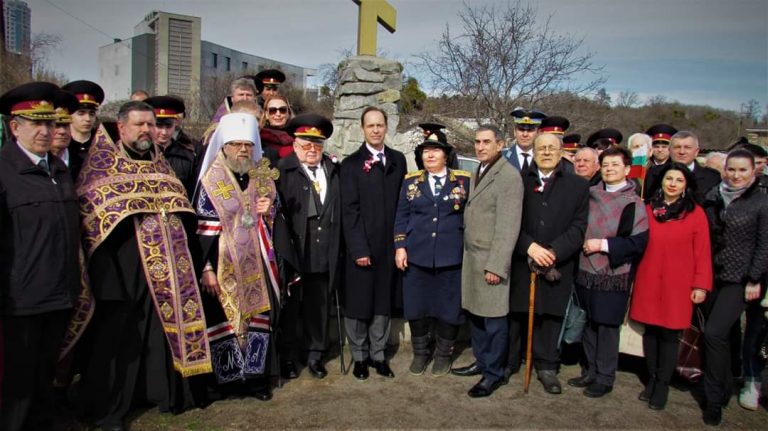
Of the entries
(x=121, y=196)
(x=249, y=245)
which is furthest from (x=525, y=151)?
(x=121, y=196)

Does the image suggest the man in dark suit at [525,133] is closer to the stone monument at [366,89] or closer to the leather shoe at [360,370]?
the leather shoe at [360,370]

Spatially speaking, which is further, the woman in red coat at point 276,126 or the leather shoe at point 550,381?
the woman in red coat at point 276,126

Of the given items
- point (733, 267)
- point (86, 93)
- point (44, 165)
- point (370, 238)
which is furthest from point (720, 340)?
point (86, 93)

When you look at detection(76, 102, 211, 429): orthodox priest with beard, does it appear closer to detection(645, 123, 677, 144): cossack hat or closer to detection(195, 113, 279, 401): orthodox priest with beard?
detection(195, 113, 279, 401): orthodox priest with beard

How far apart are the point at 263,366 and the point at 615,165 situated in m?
3.28

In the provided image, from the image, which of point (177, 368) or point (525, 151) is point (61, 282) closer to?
point (177, 368)

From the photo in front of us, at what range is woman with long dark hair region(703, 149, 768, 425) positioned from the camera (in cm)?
421

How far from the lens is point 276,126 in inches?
223

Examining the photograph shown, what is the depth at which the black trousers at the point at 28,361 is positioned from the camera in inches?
128

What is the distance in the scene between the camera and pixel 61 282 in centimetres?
Answer: 333

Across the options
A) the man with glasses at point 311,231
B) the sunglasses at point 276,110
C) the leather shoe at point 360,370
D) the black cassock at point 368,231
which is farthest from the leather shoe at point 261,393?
the sunglasses at point 276,110

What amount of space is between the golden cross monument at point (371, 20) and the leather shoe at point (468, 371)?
780cm

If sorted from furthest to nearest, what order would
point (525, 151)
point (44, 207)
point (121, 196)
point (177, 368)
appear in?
point (525, 151), point (177, 368), point (121, 196), point (44, 207)

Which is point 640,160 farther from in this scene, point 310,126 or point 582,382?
point 310,126
